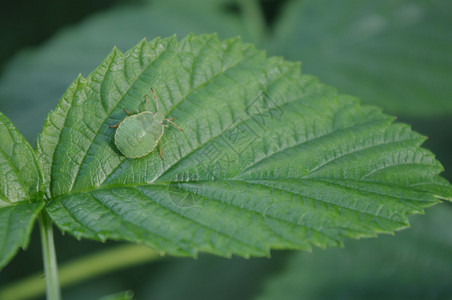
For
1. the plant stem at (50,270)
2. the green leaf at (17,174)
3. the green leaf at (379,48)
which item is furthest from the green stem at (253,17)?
the plant stem at (50,270)

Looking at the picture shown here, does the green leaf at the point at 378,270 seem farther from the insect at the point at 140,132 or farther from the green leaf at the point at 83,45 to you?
the green leaf at the point at 83,45

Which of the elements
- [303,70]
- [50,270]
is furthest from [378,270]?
[50,270]

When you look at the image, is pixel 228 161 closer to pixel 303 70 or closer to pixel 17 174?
pixel 17 174

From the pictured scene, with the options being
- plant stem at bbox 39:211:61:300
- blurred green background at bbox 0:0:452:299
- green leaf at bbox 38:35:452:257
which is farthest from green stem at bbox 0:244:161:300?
plant stem at bbox 39:211:61:300

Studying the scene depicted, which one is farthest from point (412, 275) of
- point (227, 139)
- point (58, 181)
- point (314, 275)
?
point (58, 181)

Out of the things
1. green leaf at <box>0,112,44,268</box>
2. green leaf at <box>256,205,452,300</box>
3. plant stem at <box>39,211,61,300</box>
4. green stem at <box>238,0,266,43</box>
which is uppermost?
green stem at <box>238,0,266,43</box>

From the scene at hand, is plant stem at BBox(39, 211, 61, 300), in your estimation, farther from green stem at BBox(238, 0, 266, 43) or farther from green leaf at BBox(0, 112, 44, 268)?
green stem at BBox(238, 0, 266, 43)

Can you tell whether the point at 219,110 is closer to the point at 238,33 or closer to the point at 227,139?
the point at 227,139

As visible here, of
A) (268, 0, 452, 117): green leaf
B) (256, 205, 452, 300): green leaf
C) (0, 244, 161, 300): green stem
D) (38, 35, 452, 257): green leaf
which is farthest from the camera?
(268, 0, 452, 117): green leaf
